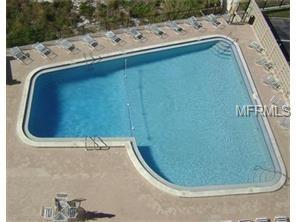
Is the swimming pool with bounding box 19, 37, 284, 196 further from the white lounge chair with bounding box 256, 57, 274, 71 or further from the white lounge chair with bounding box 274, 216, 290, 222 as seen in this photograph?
the white lounge chair with bounding box 274, 216, 290, 222

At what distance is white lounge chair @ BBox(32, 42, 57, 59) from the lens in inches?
917

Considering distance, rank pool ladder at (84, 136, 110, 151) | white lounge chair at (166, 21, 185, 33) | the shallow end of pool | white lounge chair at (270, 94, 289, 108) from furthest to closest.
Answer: white lounge chair at (166, 21, 185, 33), white lounge chair at (270, 94, 289, 108), pool ladder at (84, 136, 110, 151), the shallow end of pool

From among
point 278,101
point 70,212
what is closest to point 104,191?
point 70,212

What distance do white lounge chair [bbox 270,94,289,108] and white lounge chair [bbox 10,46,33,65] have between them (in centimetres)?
1365

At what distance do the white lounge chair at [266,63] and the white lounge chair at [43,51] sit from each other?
1198cm

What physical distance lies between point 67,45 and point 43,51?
55.3 inches

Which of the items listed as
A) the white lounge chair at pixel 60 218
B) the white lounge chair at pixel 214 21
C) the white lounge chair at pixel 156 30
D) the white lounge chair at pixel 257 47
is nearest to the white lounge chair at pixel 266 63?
the white lounge chair at pixel 257 47

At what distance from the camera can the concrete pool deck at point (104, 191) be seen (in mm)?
17875

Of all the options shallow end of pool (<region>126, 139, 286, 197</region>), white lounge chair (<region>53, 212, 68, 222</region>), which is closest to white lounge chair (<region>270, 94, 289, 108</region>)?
shallow end of pool (<region>126, 139, 286, 197</region>)

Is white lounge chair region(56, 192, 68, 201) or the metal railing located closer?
white lounge chair region(56, 192, 68, 201)

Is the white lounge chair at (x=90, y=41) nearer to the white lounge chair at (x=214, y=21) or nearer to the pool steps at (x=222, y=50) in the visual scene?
the pool steps at (x=222, y=50)

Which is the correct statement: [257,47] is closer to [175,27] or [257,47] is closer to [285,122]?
[175,27]
